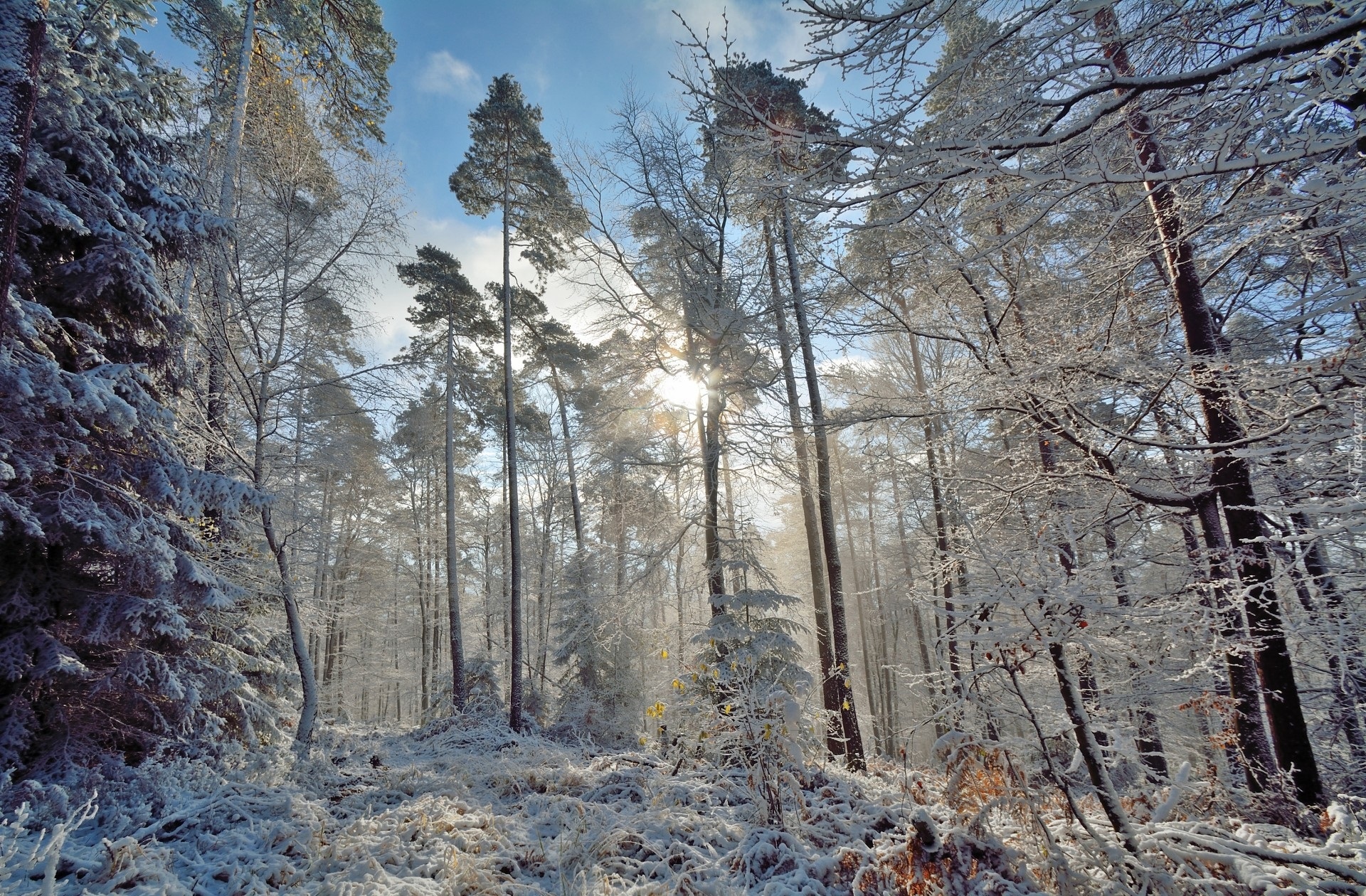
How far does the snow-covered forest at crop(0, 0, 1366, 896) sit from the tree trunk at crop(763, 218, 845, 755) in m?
0.13

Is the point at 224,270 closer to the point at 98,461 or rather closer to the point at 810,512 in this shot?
the point at 98,461

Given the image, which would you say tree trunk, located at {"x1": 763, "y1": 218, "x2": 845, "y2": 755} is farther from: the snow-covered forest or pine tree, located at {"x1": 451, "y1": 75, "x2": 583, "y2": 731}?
pine tree, located at {"x1": 451, "y1": 75, "x2": 583, "y2": 731}

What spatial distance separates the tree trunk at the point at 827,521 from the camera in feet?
22.3

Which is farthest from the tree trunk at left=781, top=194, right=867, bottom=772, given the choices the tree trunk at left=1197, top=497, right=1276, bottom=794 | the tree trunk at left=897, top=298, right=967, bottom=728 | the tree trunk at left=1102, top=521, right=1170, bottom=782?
the tree trunk at left=1197, top=497, right=1276, bottom=794

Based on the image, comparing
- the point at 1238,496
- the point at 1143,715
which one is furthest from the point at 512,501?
the point at 1143,715

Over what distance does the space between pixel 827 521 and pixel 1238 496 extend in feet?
14.3

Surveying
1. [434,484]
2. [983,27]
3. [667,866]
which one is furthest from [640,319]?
[434,484]

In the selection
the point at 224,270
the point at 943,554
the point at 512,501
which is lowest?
the point at 943,554

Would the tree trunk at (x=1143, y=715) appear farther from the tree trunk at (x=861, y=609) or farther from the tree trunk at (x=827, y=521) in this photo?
the tree trunk at (x=861, y=609)

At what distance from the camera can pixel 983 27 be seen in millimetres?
4598

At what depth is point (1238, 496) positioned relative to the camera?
3.69 m

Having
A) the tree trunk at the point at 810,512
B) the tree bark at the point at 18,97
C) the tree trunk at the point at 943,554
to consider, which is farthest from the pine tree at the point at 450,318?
the tree trunk at the point at 943,554

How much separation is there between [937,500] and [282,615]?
10239 millimetres

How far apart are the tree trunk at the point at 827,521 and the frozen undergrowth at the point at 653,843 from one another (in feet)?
7.26
